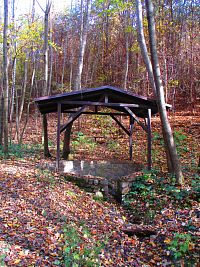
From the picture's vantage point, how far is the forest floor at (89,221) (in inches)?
159

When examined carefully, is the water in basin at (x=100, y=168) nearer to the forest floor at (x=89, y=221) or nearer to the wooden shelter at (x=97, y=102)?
the wooden shelter at (x=97, y=102)

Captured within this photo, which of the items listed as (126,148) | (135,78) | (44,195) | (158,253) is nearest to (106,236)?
(158,253)

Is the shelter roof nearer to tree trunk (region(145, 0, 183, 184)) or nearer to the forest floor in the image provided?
tree trunk (region(145, 0, 183, 184))

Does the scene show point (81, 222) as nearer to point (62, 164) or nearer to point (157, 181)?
point (157, 181)

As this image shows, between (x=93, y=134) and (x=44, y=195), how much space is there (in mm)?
10401

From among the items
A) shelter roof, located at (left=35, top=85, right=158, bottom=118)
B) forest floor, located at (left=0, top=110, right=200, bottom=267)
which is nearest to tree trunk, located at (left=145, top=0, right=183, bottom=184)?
forest floor, located at (left=0, top=110, right=200, bottom=267)

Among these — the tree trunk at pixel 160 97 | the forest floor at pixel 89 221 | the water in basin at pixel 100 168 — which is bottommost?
the forest floor at pixel 89 221

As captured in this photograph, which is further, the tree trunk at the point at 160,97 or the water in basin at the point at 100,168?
the water in basin at the point at 100,168

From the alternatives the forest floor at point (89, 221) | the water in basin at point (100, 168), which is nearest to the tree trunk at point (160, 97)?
the forest floor at point (89, 221)

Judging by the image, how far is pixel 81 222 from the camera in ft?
17.8

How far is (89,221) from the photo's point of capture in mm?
5645

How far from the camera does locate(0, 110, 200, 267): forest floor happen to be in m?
4.05

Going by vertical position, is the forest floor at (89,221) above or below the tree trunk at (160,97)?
below

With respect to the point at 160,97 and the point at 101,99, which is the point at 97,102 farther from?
Answer: the point at 160,97
